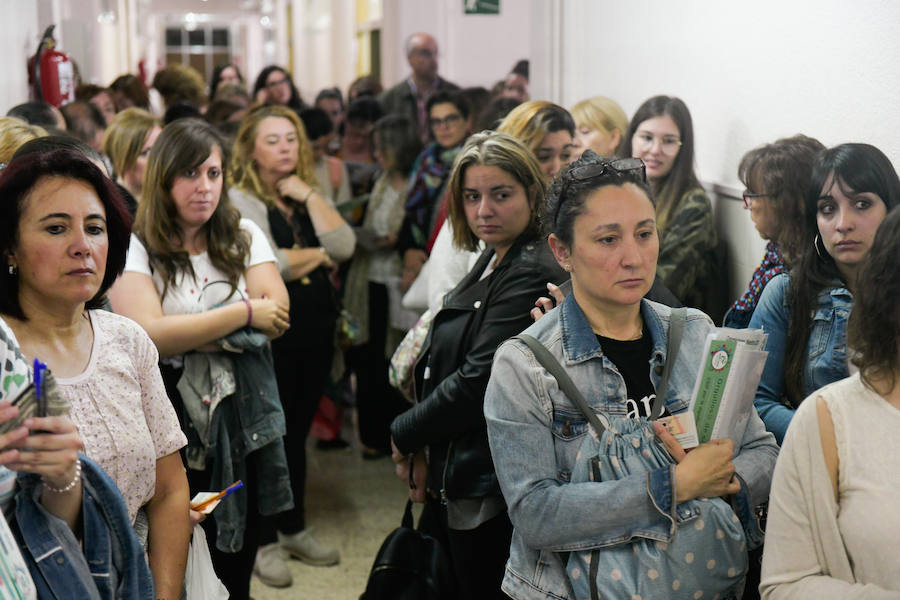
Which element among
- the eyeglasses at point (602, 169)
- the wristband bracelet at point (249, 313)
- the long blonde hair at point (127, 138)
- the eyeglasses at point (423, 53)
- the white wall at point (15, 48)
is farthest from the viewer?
the eyeglasses at point (423, 53)

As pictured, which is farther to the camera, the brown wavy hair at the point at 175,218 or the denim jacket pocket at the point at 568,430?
the brown wavy hair at the point at 175,218

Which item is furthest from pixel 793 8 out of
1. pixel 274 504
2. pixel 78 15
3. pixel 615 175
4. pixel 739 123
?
pixel 78 15

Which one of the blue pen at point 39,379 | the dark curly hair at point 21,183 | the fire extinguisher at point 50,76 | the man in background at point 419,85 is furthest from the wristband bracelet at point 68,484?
the man in background at point 419,85

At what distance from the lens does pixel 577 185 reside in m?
2.09

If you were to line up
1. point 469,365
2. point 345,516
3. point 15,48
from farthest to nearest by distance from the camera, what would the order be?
point 15,48 → point 345,516 → point 469,365

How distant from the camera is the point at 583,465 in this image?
1947mm

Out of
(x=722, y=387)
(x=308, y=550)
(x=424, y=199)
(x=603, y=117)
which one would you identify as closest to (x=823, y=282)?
→ (x=722, y=387)

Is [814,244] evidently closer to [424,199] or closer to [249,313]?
[249,313]

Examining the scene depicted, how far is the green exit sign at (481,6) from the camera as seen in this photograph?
9.25 m

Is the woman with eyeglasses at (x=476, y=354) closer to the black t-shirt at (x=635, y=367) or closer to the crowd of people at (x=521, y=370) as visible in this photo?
the crowd of people at (x=521, y=370)

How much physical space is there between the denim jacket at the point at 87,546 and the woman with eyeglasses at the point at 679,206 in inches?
83.3

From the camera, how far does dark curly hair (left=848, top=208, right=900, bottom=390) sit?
1.73 m

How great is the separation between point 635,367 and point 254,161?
8.62ft

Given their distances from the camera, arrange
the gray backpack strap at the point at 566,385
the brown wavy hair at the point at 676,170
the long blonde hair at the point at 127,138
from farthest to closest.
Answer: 1. the long blonde hair at the point at 127,138
2. the brown wavy hair at the point at 676,170
3. the gray backpack strap at the point at 566,385
